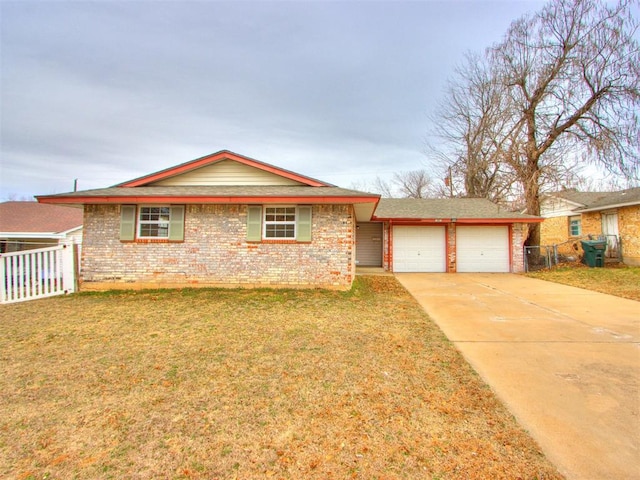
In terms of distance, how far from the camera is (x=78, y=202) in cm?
862

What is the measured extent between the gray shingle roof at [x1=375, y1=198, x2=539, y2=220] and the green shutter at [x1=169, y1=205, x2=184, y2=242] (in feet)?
26.0

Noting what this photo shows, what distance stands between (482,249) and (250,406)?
13.5 metres

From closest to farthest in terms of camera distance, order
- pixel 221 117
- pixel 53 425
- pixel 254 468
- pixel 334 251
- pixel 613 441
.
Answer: pixel 254 468, pixel 613 441, pixel 53 425, pixel 334 251, pixel 221 117

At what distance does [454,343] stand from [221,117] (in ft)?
52.1

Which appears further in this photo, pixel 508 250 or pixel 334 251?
pixel 508 250

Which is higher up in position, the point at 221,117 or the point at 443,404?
the point at 221,117

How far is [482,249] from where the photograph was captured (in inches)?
536

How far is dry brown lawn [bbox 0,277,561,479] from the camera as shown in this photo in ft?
6.50

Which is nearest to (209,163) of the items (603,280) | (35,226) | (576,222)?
(603,280)

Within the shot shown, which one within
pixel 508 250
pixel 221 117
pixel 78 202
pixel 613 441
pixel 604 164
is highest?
pixel 221 117

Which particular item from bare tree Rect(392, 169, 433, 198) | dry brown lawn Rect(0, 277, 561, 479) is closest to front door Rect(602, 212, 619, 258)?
dry brown lawn Rect(0, 277, 561, 479)

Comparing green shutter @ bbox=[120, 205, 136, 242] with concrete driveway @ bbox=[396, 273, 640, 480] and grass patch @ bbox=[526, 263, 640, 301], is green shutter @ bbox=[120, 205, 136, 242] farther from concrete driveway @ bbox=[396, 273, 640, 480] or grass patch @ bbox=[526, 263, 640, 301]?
grass patch @ bbox=[526, 263, 640, 301]

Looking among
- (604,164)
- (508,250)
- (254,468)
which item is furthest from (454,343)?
(604,164)

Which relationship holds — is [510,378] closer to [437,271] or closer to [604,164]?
[437,271]
